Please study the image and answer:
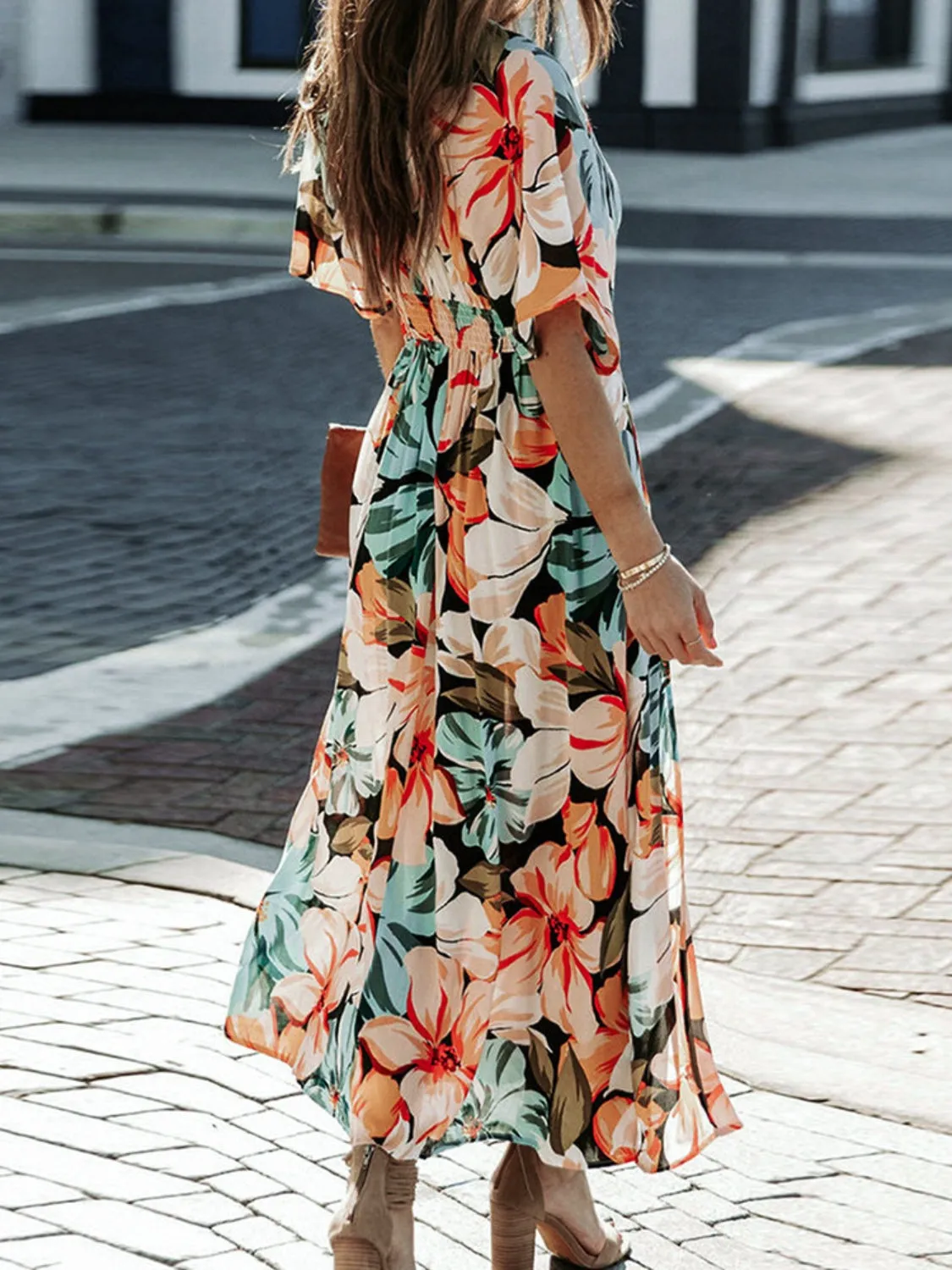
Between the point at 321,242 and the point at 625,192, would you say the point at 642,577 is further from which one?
the point at 625,192

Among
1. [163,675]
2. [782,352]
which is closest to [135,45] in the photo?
[782,352]

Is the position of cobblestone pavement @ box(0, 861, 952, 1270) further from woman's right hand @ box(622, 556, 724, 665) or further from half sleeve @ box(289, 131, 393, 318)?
half sleeve @ box(289, 131, 393, 318)

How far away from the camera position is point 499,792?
2729 mm

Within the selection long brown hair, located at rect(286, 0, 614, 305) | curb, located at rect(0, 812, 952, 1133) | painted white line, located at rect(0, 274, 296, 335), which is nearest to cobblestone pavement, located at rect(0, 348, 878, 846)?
curb, located at rect(0, 812, 952, 1133)

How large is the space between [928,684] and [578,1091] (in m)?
3.40

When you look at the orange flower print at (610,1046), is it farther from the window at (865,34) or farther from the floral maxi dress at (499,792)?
the window at (865,34)

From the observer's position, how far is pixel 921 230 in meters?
16.7

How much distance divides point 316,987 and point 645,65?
66.0 ft

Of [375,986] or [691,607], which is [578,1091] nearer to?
[375,986]

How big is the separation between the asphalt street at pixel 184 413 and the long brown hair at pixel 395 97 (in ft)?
11.9

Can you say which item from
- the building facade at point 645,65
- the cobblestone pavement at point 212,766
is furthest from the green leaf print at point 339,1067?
the building facade at point 645,65

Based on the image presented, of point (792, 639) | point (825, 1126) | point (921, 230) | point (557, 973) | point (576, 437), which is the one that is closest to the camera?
point (576, 437)

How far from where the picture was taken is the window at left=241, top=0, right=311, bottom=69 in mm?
23328

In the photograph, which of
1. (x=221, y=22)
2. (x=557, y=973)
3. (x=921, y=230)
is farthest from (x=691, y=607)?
(x=221, y=22)
